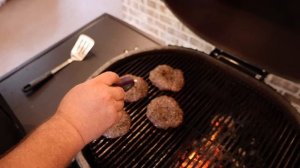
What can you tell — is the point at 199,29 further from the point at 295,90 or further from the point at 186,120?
the point at 295,90

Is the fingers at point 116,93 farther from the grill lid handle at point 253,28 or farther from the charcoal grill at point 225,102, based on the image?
the grill lid handle at point 253,28

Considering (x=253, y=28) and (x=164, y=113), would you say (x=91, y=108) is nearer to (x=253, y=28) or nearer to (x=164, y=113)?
(x=164, y=113)

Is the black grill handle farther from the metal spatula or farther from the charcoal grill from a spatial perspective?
the metal spatula

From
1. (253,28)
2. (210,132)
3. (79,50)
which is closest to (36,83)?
(79,50)

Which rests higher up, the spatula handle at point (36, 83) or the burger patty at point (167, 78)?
the burger patty at point (167, 78)

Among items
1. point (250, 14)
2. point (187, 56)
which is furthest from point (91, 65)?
point (250, 14)

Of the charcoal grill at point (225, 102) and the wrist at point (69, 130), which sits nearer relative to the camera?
the wrist at point (69, 130)

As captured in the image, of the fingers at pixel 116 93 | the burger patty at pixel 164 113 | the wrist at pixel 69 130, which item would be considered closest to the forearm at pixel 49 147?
the wrist at pixel 69 130

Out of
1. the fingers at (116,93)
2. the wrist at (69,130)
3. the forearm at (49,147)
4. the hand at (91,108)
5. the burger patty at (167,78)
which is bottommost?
the forearm at (49,147)
